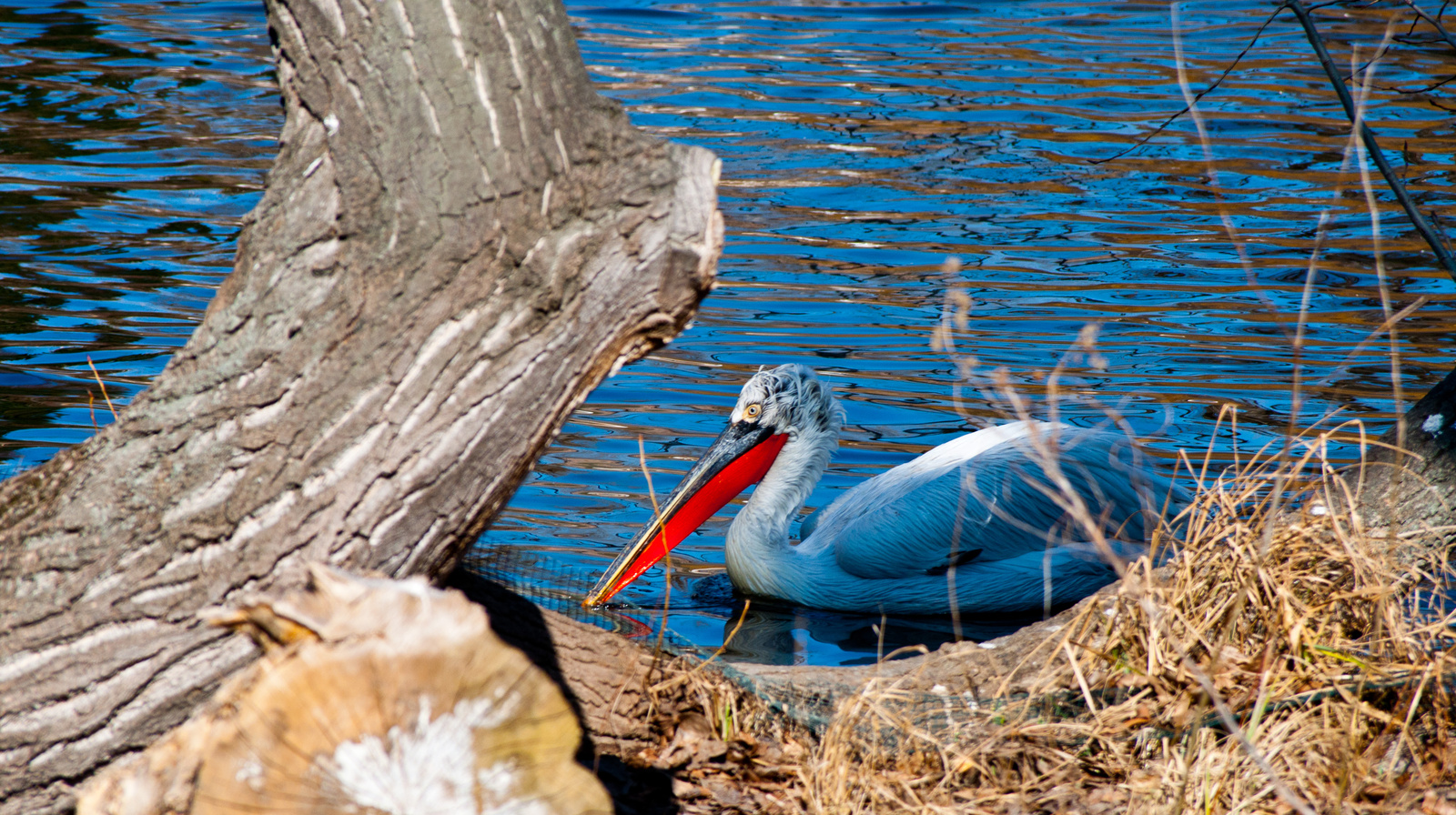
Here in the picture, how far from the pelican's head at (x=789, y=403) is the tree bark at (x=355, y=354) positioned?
12.1 feet

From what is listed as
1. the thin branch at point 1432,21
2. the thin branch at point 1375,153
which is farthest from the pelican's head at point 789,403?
the thin branch at point 1432,21

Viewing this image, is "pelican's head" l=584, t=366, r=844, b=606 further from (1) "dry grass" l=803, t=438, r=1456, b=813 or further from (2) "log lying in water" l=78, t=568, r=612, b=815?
(2) "log lying in water" l=78, t=568, r=612, b=815

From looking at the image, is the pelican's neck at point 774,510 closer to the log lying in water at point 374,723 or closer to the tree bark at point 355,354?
the tree bark at point 355,354

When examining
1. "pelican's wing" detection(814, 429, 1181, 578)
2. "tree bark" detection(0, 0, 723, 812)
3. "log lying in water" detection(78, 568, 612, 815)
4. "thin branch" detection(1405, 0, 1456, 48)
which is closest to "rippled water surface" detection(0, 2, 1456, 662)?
"thin branch" detection(1405, 0, 1456, 48)

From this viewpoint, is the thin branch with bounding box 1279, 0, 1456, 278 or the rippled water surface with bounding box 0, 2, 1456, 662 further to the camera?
the rippled water surface with bounding box 0, 2, 1456, 662

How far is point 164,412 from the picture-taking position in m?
2.34

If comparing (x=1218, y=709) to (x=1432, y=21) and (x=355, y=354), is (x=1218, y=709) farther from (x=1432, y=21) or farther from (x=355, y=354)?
(x=1432, y=21)

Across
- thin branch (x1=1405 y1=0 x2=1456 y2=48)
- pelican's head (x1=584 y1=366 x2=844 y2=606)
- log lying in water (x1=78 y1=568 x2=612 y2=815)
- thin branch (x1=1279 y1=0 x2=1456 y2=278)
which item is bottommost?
pelican's head (x1=584 y1=366 x2=844 y2=606)

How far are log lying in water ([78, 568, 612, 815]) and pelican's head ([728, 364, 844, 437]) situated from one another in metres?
4.02

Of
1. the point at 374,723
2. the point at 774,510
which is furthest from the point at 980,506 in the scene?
the point at 374,723

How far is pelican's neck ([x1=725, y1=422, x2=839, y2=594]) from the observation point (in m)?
5.79

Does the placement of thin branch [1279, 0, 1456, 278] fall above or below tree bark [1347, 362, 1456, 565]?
above

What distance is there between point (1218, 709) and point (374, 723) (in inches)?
67.7

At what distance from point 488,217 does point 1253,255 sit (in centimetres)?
759
